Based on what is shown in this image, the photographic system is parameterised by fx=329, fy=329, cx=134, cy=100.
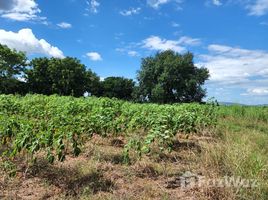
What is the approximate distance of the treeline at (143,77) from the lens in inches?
1727

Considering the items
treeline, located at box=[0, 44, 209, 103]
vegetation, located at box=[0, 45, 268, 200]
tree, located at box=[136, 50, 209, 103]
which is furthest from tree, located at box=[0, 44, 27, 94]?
A: vegetation, located at box=[0, 45, 268, 200]

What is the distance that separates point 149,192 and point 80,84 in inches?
1721

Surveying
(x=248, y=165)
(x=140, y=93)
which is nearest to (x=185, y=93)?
(x=140, y=93)

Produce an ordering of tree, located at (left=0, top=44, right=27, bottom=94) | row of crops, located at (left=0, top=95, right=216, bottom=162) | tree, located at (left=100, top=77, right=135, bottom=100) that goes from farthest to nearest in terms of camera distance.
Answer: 1. tree, located at (left=100, top=77, right=135, bottom=100)
2. tree, located at (left=0, top=44, right=27, bottom=94)
3. row of crops, located at (left=0, top=95, right=216, bottom=162)

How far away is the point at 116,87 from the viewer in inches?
2280

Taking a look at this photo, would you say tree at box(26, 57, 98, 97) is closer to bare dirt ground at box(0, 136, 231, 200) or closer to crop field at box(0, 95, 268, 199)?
crop field at box(0, 95, 268, 199)

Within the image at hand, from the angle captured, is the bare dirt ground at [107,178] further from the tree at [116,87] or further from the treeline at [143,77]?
the tree at [116,87]

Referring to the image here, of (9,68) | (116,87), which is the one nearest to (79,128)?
(9,68)

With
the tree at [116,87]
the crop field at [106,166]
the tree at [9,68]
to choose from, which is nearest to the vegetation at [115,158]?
the crop field at [106,166]

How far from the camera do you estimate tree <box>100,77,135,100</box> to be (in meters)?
57.2

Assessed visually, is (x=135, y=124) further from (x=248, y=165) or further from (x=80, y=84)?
(x=80, y=84)

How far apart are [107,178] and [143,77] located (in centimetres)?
4094

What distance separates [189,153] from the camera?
6.54 metres

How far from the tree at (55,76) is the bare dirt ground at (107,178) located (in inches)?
1567
